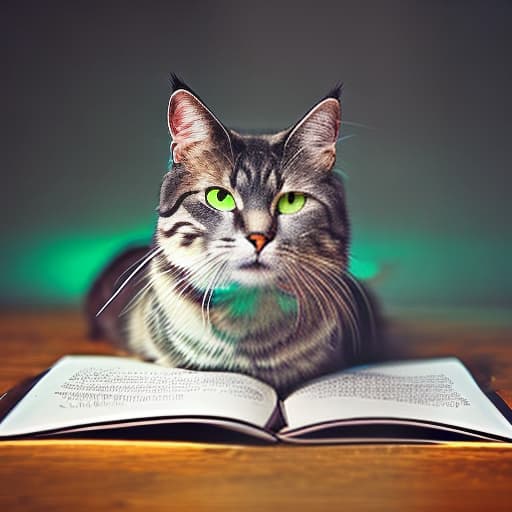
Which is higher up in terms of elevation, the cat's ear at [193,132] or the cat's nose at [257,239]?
the cat's ear at [193,132]

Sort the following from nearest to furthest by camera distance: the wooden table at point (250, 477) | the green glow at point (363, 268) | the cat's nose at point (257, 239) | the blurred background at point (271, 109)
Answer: the wooden table at point (250, 477) → the cat's nose at point (257, 239) → the green glow at point (363, 268) → the blurred background at point (271, 109)

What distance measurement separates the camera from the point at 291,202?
1124 millimetres

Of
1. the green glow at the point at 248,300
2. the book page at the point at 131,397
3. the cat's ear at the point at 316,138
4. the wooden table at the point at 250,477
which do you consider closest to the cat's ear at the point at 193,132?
the cat's ear at the point at 316,138

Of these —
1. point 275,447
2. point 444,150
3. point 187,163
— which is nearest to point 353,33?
point 444,150

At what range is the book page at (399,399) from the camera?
93 cm

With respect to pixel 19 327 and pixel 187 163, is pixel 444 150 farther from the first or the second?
pixel 19 327

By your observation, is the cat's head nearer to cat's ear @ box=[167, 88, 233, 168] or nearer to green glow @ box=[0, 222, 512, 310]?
cat's ear @ box=[167, 88, 233, 168]

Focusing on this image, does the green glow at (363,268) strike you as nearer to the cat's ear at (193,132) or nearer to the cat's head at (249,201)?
the cat's head at (249,201)

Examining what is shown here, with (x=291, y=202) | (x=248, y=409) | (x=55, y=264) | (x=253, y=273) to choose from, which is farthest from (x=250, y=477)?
(x=55, y=264)

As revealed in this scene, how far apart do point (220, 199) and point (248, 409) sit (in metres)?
0.35

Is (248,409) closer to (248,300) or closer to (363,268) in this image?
(248,300)

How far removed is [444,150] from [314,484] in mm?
1052

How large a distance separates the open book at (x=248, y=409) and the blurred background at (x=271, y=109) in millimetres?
455

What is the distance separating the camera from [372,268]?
162 cm
